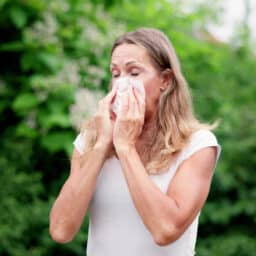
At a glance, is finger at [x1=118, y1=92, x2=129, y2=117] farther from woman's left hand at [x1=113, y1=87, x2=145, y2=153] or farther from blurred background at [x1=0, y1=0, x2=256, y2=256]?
blurred background at [x1=0, y1=0, x2=256, y2=256]

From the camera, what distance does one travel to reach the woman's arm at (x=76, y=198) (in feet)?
8.92

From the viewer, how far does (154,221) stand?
2564mm

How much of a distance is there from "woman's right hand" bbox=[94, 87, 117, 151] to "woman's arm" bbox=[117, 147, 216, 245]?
11 cm

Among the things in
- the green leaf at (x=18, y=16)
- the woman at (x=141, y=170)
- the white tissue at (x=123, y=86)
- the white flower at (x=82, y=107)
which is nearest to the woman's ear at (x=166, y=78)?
the woman at (x=141, y=170)

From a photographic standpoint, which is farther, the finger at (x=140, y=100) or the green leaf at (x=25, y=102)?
the green leaf at (x=25, y=102)

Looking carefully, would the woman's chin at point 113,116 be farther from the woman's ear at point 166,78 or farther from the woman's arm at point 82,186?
the woman's ear at point 166,78

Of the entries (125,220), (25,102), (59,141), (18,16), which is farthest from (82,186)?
(18,16)

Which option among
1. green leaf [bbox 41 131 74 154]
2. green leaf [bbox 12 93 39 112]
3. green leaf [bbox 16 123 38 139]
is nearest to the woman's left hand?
green leaf [bbox 41 131 74 154]

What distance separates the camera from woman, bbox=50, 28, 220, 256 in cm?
260

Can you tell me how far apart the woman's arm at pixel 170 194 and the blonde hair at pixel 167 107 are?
0.41 feet

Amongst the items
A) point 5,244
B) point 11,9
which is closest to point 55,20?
point 11,9

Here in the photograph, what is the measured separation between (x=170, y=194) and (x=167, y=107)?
1.42ft

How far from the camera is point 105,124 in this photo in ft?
9.19

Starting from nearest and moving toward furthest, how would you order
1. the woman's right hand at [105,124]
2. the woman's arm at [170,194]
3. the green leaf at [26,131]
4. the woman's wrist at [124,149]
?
the woman's arm at [170,194] → the woman's wrist at [124,149] → the woman's right hand at [105,124] → the green leaf at [26,131]
